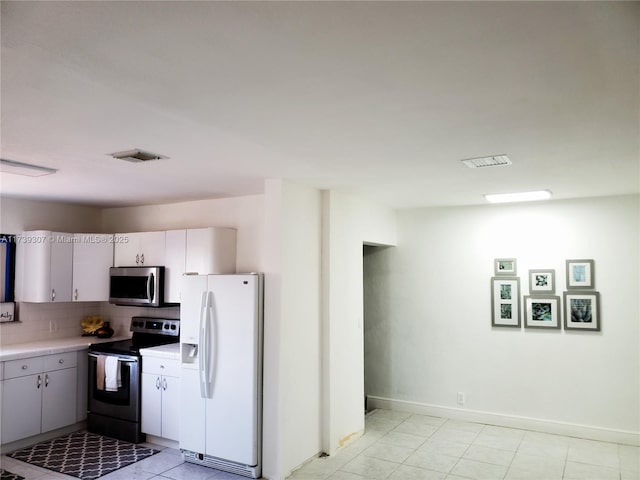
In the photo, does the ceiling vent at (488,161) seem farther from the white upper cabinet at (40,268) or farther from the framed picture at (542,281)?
the white upper cabinet at (40,268)

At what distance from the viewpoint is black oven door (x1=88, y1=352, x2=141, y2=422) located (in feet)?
15.2

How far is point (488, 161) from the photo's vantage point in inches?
131

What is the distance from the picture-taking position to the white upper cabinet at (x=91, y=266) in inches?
209

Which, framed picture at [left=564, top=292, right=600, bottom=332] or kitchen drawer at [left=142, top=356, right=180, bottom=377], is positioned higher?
framed picture at [left=564, top=292, right=600, bottom=332]

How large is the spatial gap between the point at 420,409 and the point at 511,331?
1432 mm

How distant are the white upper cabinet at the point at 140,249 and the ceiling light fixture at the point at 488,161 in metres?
3.27

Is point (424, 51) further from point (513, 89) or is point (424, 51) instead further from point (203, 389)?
point (203, 389)

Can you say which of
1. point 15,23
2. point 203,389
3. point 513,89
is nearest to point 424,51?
point 513,89

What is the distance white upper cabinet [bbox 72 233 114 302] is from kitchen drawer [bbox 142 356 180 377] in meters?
1.22

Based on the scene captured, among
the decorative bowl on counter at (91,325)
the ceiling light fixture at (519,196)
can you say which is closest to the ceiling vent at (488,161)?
the ceiling light fixture at (519,196)

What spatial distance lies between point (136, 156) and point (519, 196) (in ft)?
12.0

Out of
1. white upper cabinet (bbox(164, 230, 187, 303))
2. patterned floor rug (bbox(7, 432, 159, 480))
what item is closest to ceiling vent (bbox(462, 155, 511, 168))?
white upper cabinet (bbox(164, 230, 187, 303))

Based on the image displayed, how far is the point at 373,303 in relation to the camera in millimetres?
6027

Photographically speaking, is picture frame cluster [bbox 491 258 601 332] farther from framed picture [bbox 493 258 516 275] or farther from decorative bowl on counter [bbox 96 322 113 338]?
decorative bowl on counter [bbox 96 322 113 338]
